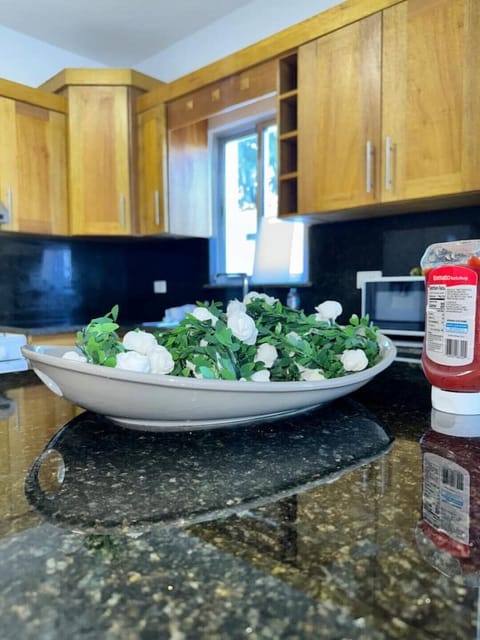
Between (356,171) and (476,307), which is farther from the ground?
(356,171)

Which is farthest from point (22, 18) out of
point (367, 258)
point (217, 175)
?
point (367, 258)

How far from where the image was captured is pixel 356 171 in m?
1.94

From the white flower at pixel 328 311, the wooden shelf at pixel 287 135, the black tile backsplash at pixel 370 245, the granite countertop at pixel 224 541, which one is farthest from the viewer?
the wooden shelf at pixel 287 135

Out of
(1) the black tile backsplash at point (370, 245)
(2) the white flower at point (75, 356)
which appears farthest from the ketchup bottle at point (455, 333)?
(1) the black tile backsplash at point (370, 245)

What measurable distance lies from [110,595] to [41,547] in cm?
7

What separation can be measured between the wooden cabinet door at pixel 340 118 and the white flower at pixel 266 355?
155cm

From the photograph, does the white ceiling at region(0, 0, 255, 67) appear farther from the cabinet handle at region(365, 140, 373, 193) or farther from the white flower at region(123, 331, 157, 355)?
the white flower at region(123, 331, 157, 355)

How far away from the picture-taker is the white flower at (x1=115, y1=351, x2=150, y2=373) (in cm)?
44

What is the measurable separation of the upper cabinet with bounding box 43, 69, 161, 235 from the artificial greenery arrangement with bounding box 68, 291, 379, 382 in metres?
2.35

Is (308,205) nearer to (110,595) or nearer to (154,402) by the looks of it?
(154,402)

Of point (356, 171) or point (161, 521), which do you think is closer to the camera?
point (161, 521)

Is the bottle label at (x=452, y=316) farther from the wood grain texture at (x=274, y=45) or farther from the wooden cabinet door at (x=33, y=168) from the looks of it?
the wooden cabinet door at (x=33, y=168)

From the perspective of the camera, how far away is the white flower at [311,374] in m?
0.55

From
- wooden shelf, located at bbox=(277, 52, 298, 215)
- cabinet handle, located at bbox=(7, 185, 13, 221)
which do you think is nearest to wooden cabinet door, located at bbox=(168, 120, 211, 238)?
wooden shelf, located at bbox=(277, 52, 298, 215)
